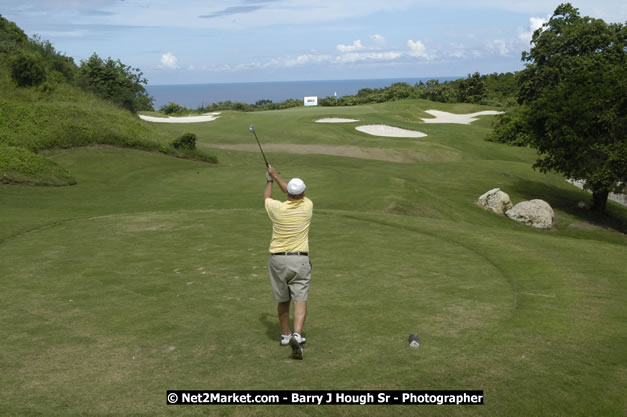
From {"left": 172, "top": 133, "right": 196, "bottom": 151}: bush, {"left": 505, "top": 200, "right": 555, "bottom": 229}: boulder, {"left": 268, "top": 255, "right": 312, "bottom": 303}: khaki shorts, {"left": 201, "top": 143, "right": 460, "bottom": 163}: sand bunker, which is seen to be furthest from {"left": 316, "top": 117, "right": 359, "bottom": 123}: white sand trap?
{"left": 268, "top": 255, "right": 312, "bottom": 303}: khaki shorts

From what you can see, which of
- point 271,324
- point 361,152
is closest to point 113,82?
point 361,152

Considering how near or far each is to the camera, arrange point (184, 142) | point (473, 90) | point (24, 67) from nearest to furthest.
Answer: point (184, 142)
point (24, 67)
point (473, 90)

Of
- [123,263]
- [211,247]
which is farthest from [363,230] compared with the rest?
[123,263]

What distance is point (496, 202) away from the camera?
102ft

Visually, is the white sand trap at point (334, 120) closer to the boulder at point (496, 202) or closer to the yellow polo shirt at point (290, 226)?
the boulder at point (496, 202)

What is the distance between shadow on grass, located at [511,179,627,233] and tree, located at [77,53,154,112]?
118ft

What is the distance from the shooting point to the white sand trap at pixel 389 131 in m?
62.0

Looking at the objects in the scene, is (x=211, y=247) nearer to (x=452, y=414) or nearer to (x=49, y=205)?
(x=452, y=414)

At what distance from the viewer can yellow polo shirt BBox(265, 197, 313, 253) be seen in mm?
8258

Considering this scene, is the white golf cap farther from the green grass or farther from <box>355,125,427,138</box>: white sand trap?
<box>355,125,427,138</box>: white sand trap

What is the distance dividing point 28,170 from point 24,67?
60.3 ft

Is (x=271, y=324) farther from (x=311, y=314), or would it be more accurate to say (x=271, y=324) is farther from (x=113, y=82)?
(x=113, y=82)

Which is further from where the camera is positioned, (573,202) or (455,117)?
(455,117)

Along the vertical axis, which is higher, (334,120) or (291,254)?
(334,120)
